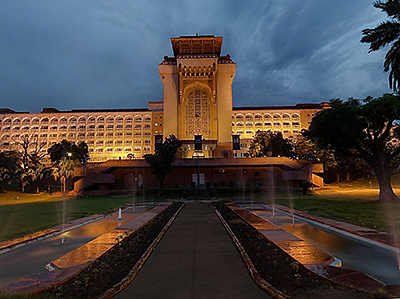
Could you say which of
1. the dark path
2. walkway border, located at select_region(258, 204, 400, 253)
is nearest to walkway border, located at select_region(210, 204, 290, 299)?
the dark path

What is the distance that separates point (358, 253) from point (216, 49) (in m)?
69.7

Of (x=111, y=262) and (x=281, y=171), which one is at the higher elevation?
(x=281, y=171)

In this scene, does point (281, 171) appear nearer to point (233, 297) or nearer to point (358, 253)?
point (358, 253)

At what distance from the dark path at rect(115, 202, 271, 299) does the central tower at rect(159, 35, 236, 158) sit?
54.2 m

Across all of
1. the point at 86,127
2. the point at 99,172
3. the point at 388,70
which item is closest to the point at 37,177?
the point at 99,172

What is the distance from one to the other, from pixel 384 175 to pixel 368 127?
3.75 m

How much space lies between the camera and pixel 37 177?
136 ft

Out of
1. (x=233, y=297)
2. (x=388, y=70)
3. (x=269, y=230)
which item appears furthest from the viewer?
(x=388, y=70)

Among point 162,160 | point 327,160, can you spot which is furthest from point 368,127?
point 327,160

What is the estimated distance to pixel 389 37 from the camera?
17.7m

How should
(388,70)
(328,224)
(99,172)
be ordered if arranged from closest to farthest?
(328,224) < (388,70) < (99,172)

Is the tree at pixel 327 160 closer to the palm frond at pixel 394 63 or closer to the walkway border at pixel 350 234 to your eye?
the palm frond at pixel 394 63

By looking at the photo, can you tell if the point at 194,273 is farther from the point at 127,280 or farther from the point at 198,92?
the point at 198,92

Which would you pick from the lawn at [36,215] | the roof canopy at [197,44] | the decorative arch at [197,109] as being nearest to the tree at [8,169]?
the lawn at [36,215]
